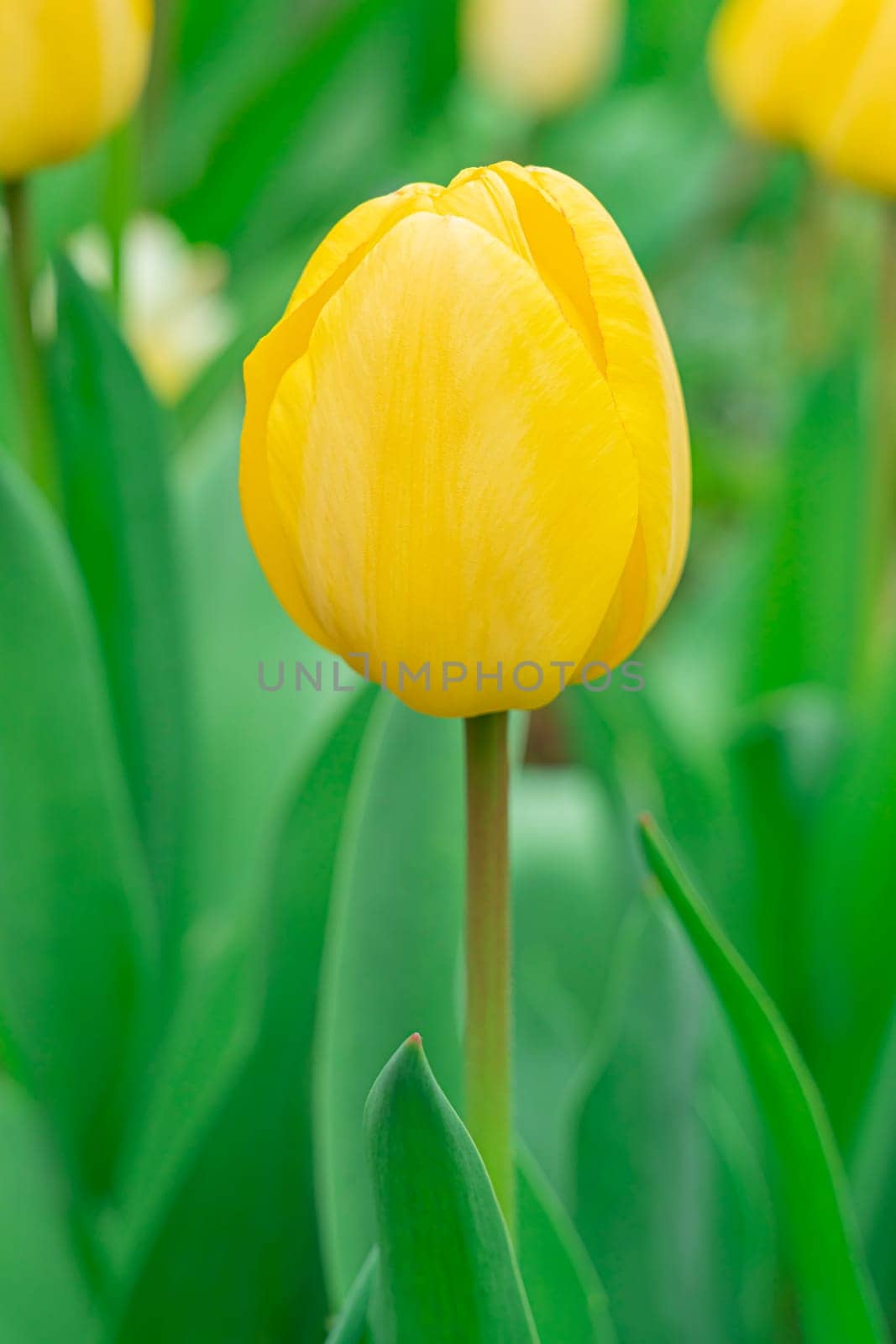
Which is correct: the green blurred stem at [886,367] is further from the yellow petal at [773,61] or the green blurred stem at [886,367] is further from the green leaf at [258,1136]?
the green leaf at [258,1136]

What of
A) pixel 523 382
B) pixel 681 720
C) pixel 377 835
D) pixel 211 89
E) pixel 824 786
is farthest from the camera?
pixel 211 89

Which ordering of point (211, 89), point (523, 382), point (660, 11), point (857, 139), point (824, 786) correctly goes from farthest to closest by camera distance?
point (660, 11) → point (211, 89) → point (824, 786) → point (857, 139) → point (523, 382)

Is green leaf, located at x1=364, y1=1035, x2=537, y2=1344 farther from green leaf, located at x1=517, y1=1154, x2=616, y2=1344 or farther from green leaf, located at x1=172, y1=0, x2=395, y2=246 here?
green leaf, located at x1=172, y1=0, x2=395, y2=246

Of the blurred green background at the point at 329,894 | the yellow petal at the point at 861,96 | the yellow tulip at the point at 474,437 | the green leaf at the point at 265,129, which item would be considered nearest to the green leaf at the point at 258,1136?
the blurred green background at the point at 329,894

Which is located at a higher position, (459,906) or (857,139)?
(857,139)

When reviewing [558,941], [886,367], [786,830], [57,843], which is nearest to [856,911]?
[786,830]

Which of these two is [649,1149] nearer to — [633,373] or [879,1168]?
[879,1168]

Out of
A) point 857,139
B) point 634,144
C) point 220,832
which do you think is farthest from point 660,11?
point 220,832

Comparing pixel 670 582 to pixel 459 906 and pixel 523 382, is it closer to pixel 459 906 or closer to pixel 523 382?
pixel 523 382
